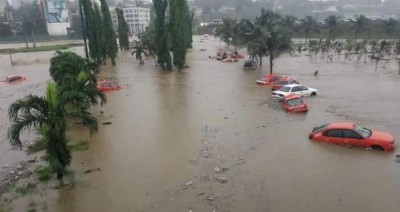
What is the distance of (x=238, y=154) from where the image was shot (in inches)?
656

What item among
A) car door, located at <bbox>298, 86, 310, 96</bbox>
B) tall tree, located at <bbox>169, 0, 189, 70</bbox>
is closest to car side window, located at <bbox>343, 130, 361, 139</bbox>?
car door, located at <bbox>298, 86, 310, 96</bbox>

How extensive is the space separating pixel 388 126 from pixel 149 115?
45.4 feet

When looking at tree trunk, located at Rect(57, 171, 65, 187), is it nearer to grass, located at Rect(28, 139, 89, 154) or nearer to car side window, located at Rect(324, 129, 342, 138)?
grass, located at Rect(28, 139, 89, 154)

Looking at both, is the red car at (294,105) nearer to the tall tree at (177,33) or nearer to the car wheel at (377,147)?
the car wheel at (377,147)

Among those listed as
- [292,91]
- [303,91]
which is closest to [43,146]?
[292,91]

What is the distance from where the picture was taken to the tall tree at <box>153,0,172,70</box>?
145 ft

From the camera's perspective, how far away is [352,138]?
16734mm

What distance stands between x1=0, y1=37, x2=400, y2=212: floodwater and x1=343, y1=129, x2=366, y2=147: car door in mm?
394

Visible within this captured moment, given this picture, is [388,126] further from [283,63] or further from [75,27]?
[75,27]

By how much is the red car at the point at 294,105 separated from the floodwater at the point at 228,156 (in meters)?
0.54

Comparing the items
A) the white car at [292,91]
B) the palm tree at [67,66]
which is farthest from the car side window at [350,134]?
the palm tree at [67,66]

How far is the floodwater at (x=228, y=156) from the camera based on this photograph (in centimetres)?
1259

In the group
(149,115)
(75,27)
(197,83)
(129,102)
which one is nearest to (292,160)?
(149,115)

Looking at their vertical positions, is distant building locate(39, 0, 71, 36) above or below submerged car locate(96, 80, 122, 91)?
above
